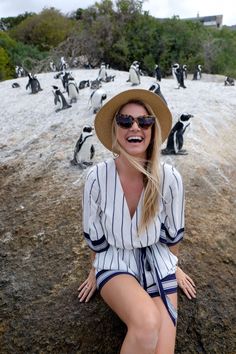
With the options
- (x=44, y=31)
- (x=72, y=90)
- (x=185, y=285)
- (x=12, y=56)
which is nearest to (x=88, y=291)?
(x=185, y=285)

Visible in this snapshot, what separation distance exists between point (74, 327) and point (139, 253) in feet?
2.49

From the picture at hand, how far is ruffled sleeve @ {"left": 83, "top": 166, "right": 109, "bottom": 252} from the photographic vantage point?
83.4 inches

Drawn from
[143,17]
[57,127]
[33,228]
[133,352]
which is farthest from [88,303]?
[143,17]

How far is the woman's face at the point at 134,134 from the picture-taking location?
6.63 feet

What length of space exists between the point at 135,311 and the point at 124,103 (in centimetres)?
107

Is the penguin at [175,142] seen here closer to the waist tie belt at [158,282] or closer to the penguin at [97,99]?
the penguin at [97,99]

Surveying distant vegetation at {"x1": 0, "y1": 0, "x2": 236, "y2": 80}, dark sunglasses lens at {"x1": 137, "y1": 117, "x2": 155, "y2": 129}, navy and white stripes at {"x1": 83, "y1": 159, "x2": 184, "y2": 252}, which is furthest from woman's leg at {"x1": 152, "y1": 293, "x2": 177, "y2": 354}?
distant vegetation at {"x1": 0, "y1": 0, "x2": 236, "y2": 80}

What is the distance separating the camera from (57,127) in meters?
7.02

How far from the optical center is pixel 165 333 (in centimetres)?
192

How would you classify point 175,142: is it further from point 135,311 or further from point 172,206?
point 135,311

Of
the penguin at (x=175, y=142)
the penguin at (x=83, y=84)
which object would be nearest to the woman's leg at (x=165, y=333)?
the penguin at (x=175, y=142)

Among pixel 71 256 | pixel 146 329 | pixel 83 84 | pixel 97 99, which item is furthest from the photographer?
pixel 83 84

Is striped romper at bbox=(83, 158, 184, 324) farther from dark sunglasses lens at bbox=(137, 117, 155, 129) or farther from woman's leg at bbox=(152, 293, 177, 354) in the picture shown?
dark sunglasses lens at bbox=(137, 117, 155, 129)

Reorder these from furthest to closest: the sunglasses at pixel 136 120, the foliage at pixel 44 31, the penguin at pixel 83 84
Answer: the foliage at pixel 44 31 → the penguin at pixel 83 84 → the sunglasses at pixel 136 120
